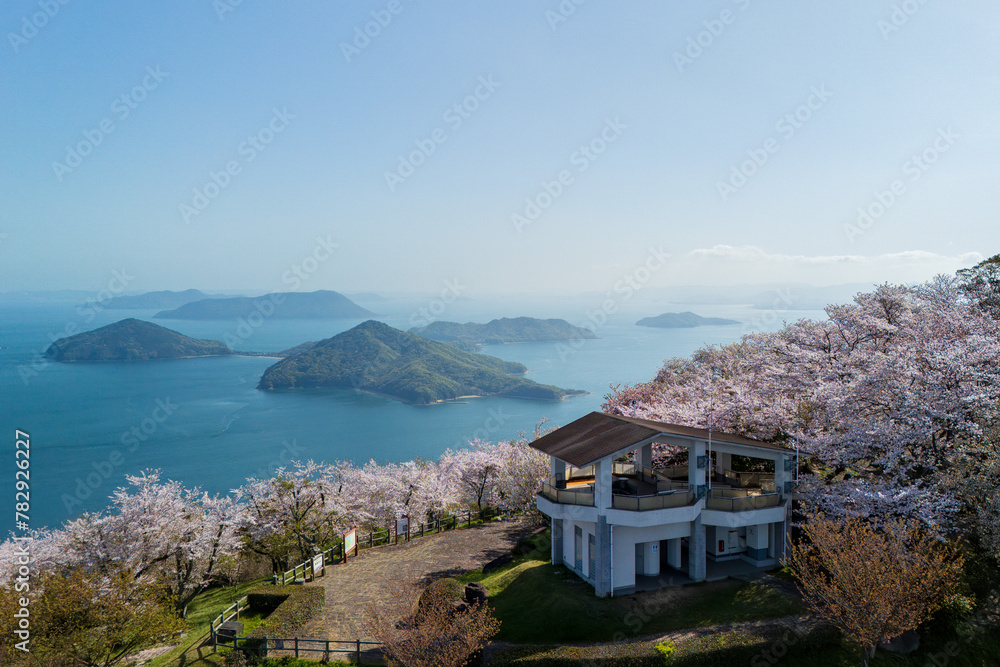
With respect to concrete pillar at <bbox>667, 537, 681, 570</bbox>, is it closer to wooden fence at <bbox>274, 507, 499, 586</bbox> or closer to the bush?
the bush

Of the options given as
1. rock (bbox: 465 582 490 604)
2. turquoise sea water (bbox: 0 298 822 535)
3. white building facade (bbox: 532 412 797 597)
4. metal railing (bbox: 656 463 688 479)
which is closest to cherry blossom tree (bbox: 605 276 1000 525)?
white building facade (bbox: 532 412 797 597)

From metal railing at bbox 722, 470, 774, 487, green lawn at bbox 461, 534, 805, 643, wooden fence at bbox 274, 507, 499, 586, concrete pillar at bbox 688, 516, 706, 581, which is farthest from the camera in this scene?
wooden fence at bbox 274, 507, 499, 586

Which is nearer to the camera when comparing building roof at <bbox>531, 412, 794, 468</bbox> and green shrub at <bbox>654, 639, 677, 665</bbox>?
green shrub at <bbox>654, 639, 677, 665</bbox>

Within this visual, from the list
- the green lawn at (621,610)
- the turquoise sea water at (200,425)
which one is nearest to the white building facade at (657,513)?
the green lawn at (621,610)

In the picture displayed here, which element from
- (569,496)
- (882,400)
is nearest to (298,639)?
(569,496)

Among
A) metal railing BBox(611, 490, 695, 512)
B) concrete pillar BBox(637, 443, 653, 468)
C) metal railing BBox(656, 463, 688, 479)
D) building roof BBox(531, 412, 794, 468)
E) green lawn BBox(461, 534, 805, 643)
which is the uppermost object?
building roof BBox(531, 412, 794, 468)

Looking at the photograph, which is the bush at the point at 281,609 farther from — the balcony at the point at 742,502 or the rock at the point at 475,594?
the balcony at the point at 742,502

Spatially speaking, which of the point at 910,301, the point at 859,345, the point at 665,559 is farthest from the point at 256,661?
the point at 910,301
